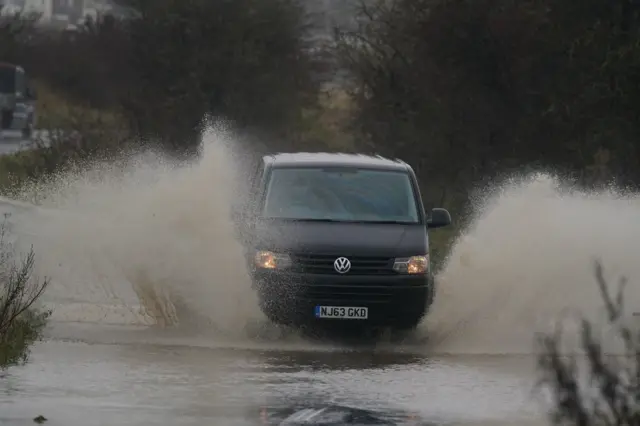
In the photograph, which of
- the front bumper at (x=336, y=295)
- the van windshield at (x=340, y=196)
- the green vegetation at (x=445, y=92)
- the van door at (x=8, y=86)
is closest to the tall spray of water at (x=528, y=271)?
the front bumper at (x=336, y=295)

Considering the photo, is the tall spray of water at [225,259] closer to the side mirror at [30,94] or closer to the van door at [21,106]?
the side mirror at [30,94]

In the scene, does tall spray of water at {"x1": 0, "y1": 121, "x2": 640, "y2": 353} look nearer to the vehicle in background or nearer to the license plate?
the license plate

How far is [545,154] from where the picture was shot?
31781mm

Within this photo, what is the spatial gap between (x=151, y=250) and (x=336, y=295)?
8.87 ft

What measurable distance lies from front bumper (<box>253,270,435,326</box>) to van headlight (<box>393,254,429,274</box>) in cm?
7

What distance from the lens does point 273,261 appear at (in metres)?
16.5

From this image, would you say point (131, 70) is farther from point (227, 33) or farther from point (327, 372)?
point (327, 372)

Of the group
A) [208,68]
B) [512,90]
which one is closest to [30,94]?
[208,68]

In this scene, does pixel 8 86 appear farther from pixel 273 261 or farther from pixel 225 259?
pixel 273 261

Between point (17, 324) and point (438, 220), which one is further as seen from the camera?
point (438, 220)

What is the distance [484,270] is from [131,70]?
76.7ft

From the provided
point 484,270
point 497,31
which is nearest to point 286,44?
point 497,31

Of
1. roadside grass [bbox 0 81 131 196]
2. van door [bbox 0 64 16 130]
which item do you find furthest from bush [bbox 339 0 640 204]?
van door [bbox 0 64 16 130]

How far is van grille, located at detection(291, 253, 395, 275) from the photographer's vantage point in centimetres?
1644
